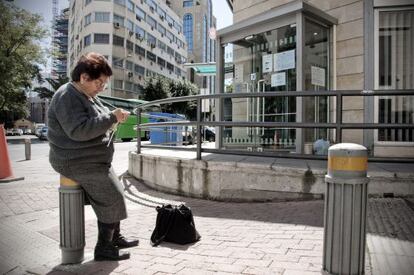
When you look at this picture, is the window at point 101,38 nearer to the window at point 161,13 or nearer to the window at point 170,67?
the window at point 161,13

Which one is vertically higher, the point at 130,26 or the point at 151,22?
the point at 151,22

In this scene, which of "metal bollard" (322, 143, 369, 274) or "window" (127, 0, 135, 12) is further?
"window" (127, 0, 135, 12)

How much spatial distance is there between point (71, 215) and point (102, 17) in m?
51.2

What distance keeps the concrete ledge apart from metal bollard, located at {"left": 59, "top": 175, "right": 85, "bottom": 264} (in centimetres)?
255

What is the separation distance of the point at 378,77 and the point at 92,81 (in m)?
6.16

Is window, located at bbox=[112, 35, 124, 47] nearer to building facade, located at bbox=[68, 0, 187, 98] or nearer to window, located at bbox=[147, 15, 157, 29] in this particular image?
building facade, located at bbox=[68, 0, 187, 98]

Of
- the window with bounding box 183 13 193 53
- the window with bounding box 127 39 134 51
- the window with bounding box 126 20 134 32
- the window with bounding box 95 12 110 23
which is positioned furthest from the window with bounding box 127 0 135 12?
the window with bounding box 183 13 193 53

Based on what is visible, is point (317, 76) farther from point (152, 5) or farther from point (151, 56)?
point (152, 5)

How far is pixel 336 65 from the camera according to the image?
7.93 metres

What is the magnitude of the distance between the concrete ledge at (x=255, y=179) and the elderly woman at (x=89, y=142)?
230 centimetres

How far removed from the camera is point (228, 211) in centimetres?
489

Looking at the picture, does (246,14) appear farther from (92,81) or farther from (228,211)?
(92,81)

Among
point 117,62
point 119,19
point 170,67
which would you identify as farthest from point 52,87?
point 170,67

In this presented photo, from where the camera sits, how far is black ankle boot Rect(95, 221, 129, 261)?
10.7 ft
